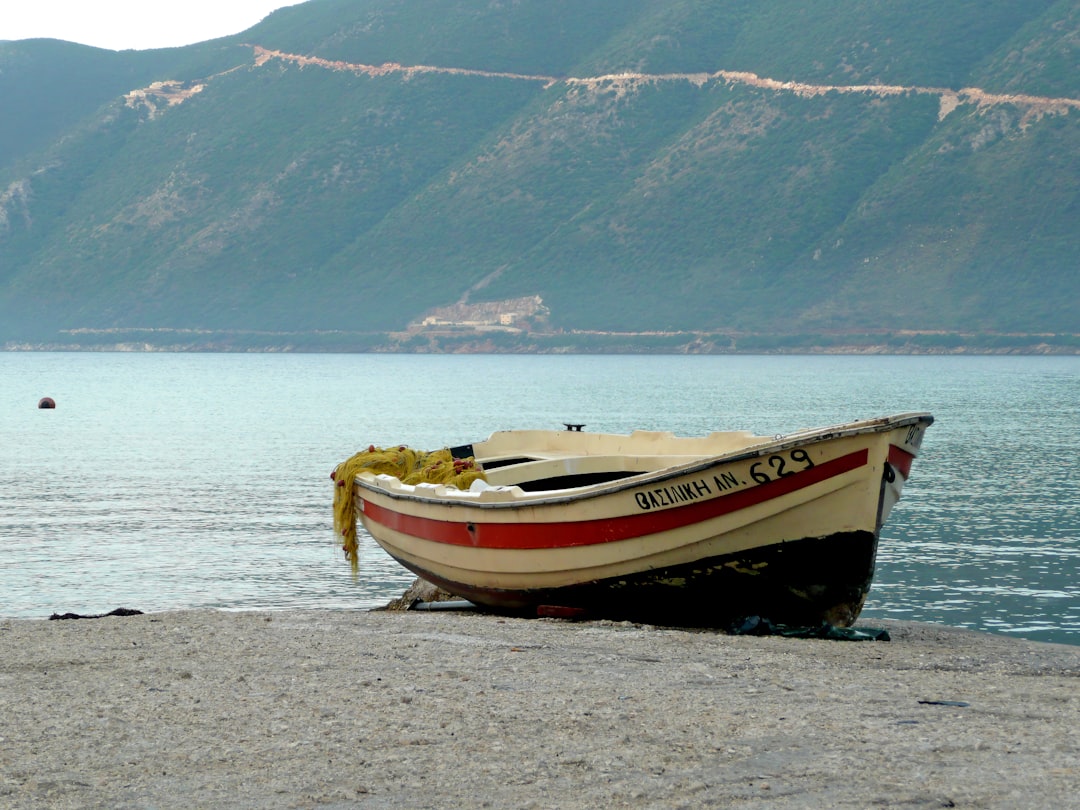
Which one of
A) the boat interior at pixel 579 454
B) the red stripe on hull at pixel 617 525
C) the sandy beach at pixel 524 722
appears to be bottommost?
the sandy beach at pixel 524 722

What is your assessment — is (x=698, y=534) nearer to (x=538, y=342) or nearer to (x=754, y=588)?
(x=754, y=588)

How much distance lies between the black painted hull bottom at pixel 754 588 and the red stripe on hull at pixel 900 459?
0.60 meters

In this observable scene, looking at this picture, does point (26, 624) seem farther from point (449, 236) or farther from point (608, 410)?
point (449, 236)

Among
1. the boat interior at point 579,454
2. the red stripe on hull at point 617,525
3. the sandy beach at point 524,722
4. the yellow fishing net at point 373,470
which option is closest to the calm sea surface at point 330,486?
the yellow fishing net at point 373,470

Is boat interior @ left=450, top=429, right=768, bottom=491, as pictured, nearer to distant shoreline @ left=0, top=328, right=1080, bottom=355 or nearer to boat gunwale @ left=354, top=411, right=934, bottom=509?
boat gunwale @ left=354, top=411, right=934, bottom=509

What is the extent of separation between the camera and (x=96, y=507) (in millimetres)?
26188

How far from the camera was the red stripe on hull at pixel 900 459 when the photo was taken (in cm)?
1074

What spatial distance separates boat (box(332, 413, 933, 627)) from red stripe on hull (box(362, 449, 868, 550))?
1 cm

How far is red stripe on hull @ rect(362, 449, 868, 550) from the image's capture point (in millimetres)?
10648

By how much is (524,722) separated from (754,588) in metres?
4.20

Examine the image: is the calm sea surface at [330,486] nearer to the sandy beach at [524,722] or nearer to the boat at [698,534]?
the boat at [698,534]

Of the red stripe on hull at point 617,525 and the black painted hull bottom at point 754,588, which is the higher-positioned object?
the red stripe on hull at point 617,525

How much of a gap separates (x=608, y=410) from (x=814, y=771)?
56.7 metres

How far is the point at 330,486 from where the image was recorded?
30109 millimetres
